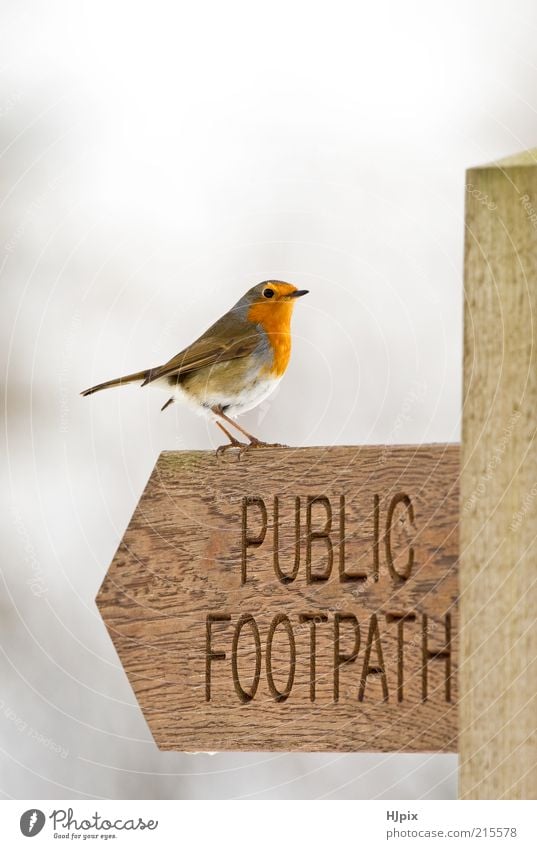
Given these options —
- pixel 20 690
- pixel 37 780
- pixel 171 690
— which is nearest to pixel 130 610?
pixel 171 690

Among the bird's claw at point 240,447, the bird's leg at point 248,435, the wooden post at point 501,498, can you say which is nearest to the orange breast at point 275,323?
the bird's leg at point 248,435

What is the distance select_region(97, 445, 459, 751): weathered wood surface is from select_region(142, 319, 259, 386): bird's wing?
18.1 inches

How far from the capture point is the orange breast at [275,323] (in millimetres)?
2068

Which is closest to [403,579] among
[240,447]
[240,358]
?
[240,447]

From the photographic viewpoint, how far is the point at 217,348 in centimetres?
210

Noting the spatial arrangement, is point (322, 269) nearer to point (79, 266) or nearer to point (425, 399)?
point (425, 399)

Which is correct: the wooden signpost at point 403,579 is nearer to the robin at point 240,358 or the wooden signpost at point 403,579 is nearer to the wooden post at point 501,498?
the wooden post at point 501,498

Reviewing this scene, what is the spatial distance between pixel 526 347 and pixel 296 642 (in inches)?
20.5

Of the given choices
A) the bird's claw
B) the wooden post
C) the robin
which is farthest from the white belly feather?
the wooden post

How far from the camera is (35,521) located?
3121 millimetres

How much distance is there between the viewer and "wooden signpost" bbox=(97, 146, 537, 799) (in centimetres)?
144

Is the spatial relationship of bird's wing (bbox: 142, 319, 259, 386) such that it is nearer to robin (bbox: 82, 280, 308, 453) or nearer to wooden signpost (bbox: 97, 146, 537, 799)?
robin (bbox: 82, 280, 308, 453)

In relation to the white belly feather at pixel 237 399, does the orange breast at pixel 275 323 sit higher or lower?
higher

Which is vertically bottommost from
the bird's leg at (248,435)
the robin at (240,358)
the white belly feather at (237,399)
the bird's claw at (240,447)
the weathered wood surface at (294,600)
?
the weathered wood surface at (294,600)
